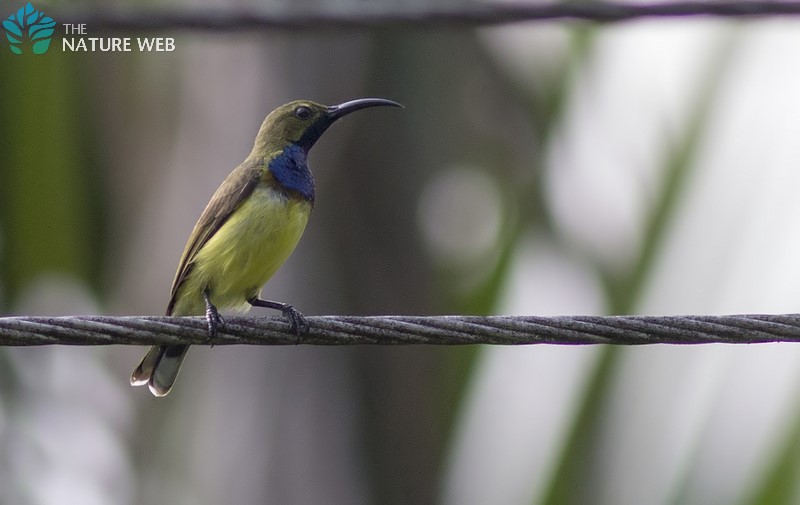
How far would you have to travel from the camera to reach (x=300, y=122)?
6.78 m

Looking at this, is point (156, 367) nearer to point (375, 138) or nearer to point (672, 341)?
point (672, 341)

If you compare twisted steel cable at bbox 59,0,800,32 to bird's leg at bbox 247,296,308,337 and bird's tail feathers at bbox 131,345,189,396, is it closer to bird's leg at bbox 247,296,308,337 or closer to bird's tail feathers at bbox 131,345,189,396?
bird's leg at bbox 247,296,308,337

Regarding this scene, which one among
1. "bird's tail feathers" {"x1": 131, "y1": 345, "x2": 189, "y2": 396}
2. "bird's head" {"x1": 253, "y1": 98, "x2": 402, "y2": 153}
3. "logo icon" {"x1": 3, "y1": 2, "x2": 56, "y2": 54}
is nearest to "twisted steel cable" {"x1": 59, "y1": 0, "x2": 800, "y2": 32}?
"logo icon" {"x1": 3, "y1": 2, "x2": 56, "y2": 54}

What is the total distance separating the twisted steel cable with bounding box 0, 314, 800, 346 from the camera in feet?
12.3

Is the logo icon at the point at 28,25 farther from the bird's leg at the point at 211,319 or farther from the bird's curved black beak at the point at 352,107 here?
the bird's leg at the point at 211,319

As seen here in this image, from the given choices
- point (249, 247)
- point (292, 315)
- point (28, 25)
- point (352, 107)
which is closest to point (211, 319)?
point (292, 315)

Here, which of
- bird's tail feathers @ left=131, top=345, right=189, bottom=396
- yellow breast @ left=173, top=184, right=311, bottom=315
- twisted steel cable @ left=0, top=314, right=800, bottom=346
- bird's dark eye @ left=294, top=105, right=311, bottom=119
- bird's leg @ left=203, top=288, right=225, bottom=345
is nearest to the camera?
twisted steel cable @ left=0, top=314, right=800, bottom=346

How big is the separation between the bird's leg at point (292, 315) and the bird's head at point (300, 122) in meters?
0.98

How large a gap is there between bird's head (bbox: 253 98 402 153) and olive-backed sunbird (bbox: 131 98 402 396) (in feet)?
0.28

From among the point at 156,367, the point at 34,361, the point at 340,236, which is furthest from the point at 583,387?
the point at 34,361

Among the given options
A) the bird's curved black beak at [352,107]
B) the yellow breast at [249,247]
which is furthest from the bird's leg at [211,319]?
the bird's curved black beak at [352,107]

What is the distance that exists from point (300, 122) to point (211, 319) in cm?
219

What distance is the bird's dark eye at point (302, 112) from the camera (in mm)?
6803

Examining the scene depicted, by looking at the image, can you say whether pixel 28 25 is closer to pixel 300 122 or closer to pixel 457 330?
pixel 300 122
